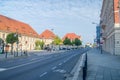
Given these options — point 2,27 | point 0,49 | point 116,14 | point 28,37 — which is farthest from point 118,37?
point 28,37

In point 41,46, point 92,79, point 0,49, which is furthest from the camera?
point 41,46

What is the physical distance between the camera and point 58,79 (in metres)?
14.5

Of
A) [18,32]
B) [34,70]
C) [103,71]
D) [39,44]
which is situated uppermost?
[18,32]

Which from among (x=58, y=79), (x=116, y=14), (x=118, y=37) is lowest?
(x=58, y=79)

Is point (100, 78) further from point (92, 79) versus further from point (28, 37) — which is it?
point (28, 37)

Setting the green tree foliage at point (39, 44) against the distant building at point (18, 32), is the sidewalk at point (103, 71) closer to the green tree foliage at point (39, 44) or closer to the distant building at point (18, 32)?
the distant building at point (18, 32)

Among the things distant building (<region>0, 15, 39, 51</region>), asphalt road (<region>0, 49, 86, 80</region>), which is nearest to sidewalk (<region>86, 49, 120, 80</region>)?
asphalt road (<region>0, 49, 86, 80</region>)

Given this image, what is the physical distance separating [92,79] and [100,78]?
2.44 feet

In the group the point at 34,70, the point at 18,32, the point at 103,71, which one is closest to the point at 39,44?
the point at 18,32

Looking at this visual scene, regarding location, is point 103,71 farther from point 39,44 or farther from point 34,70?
point 39,44

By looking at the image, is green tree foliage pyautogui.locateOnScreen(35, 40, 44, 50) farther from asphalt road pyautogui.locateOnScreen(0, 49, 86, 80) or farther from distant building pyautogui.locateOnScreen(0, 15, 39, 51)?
asphalt road pyautogui.locateOnScreen(0, 49, 86, 80)

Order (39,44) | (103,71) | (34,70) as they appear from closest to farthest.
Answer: (103,71), (34,70), (39,44)

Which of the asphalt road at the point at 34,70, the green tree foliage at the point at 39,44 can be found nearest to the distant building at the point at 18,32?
the green tree foliage at the point at 39,44

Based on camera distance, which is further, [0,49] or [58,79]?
[0,49]
